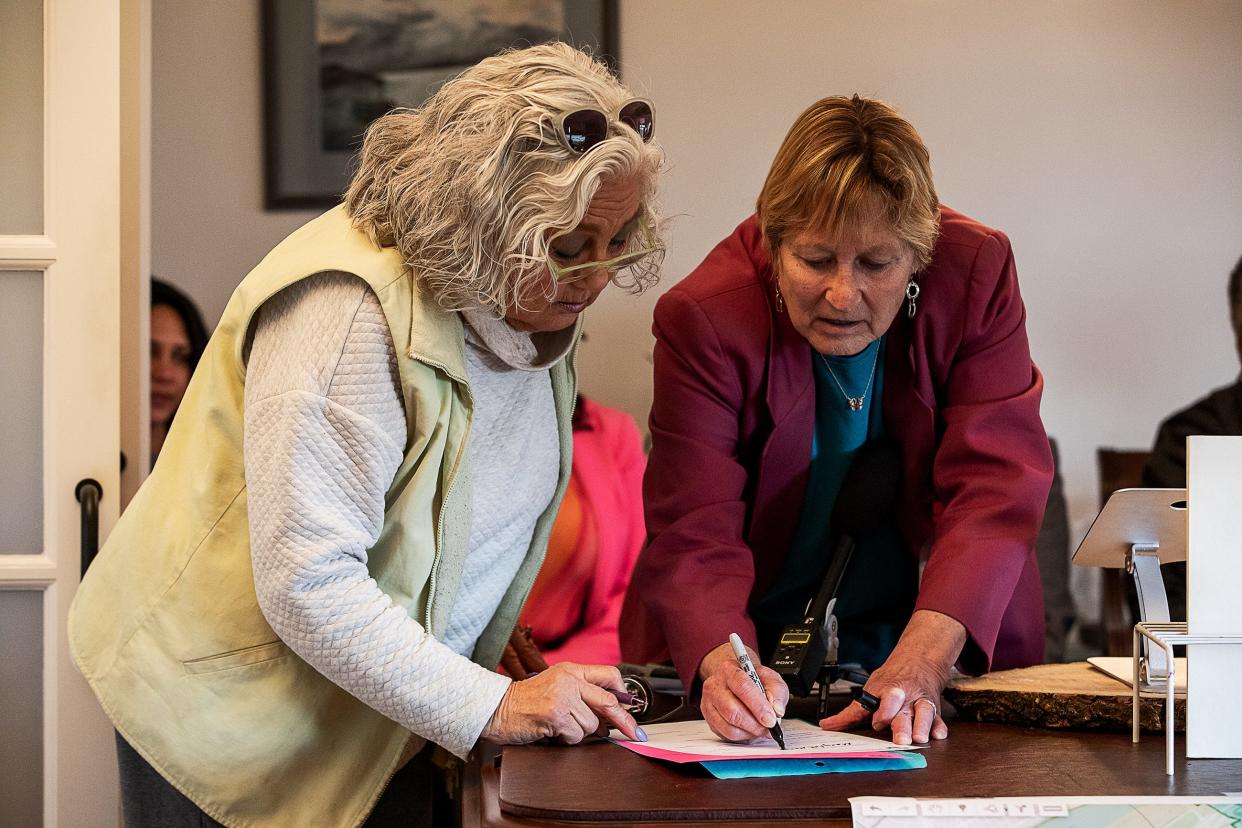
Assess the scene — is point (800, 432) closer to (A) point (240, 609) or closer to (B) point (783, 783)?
(B) point (783, 783)

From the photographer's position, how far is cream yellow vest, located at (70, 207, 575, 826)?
Result: 1.30m

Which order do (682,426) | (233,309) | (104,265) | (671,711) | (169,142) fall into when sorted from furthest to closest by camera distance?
1. (169,142)
2. (104,265)
3. (682,426)
4. (671,711)
5. (233,309)

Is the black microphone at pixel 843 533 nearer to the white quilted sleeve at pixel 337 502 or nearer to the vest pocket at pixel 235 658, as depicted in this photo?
the white quilted sleeve at pixel 337 502

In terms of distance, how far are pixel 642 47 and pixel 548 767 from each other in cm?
238

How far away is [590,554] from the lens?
282 centimetres

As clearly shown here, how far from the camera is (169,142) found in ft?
10.5

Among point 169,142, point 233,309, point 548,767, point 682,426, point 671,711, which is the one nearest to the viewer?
point 548,767

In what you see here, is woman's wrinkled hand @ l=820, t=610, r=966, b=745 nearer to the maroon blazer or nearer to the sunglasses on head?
the maroon blazer

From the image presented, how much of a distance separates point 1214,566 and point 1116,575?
194 centimetres

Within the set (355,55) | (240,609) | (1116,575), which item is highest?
(355,55)

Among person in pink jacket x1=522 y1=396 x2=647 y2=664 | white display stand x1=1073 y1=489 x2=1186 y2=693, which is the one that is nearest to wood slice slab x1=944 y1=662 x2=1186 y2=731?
white display stand x1=1073 y1=489 x2=1186 y2=693

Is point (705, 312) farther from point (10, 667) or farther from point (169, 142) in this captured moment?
point (169, 142)

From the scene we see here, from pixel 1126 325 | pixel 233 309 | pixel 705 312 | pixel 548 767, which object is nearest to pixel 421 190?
pixel 233 309

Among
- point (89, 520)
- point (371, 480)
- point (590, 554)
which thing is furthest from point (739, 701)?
point (590, 554)
